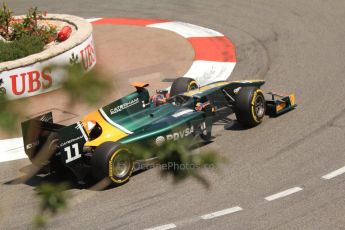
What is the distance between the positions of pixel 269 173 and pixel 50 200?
7.16 metres

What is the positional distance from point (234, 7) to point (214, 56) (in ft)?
16.1

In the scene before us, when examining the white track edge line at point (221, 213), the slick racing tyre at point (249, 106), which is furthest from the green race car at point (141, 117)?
the white track edge line at point (221, 213)

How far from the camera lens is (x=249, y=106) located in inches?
396

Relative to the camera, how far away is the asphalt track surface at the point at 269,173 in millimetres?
7559

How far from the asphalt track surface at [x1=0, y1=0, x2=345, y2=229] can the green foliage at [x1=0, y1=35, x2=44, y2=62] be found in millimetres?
3733

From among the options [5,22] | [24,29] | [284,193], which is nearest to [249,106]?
[284,193]

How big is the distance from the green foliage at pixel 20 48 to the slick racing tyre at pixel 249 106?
5219mm

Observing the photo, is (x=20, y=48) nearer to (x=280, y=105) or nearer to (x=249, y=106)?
(x=249, y=106)

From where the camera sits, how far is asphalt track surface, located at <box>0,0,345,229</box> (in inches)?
298

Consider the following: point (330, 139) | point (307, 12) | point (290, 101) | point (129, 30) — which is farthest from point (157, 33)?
point (330, 139)

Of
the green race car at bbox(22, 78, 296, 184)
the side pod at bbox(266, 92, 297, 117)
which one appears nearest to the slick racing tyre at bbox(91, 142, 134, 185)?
the green race car at bbox(22, 78, 296, 184)

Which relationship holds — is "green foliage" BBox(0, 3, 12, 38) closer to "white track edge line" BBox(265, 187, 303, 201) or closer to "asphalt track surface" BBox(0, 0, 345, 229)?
"asphalt track surface" BBox(0, 0, 345, 229)

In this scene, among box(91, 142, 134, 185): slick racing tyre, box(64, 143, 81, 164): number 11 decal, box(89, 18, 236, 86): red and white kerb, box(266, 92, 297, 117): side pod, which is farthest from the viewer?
box(89, 18, 236, 86): red and white kerb

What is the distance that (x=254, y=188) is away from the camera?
8336 millimetres
